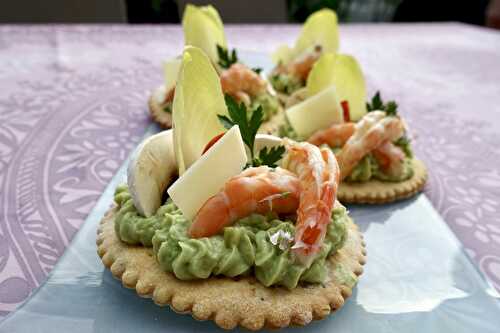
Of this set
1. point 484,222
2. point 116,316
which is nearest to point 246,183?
point 116,316

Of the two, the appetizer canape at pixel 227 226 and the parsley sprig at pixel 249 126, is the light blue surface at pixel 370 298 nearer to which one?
the appetizer canape at pixel 227 226

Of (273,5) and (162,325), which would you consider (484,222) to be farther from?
(273,5)

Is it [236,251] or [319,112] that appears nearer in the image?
[236,251]

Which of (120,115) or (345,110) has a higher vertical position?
(345,110)

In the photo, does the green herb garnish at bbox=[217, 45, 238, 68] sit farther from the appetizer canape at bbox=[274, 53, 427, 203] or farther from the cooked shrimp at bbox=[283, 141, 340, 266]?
the cooked shrimp at bbox=[283, 141, 340, 266]

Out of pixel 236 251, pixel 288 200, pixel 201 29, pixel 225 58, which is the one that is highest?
pixel 201 29

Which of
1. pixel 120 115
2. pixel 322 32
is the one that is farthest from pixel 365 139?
pixel 120 115

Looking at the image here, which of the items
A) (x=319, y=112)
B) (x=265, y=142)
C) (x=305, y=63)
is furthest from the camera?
(x=305, y=63)

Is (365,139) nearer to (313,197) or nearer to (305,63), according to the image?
(313,197)
